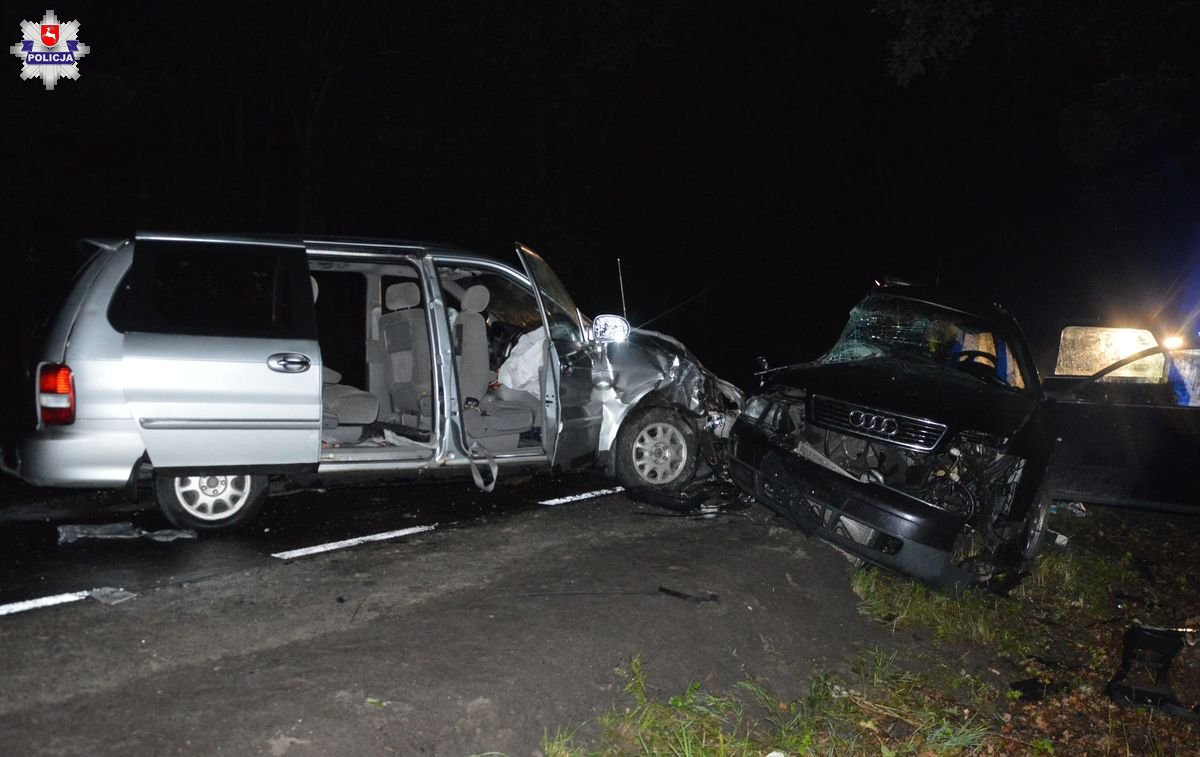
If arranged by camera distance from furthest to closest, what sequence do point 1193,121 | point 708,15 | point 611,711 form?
point 708,15, point 1193,121, point 611,711

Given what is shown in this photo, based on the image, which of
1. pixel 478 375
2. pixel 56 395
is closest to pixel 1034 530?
pixel 478 375

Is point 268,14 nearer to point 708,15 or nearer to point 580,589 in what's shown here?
point 580,589

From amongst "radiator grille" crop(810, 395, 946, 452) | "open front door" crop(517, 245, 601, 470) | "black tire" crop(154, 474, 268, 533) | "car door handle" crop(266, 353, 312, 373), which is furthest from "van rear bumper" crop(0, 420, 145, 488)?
"radiator grille" crop(810, 395, 946, 452)

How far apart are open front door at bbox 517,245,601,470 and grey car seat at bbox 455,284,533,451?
0.37 metres

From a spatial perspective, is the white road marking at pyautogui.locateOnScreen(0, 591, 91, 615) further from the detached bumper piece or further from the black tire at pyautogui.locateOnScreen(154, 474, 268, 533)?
the detached bumper piece

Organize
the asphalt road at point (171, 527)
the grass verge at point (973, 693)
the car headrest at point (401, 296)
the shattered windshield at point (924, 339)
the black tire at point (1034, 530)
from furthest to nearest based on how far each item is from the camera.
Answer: the shattered windshield at point (924, 339) < the car headrest at point (401, 296) < the black tire at point (1034, 530) < the asphalt road at point (171, 527) < the grass verge at point (973, 693)

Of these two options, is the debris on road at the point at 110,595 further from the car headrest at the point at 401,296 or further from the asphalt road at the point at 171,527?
the car headrest at the point at 401,296

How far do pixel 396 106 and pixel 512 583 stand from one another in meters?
13.8

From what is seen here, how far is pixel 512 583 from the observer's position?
17.4 ft

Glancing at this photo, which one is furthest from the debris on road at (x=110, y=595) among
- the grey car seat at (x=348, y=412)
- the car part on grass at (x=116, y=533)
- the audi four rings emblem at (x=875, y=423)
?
the audi four rings emblem at (x=875, y=423)

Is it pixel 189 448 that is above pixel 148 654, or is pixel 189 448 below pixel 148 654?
above

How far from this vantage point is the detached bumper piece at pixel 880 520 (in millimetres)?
5586

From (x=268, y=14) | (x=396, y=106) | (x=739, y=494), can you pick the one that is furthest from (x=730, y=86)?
(x=739, y=494)

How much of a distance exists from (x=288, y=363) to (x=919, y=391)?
161 inches
